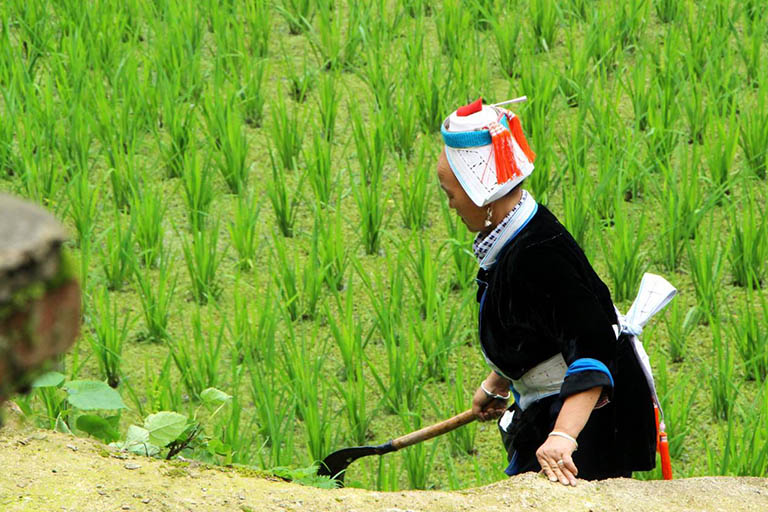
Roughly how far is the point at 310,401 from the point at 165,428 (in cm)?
38

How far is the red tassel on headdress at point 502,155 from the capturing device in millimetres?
1655

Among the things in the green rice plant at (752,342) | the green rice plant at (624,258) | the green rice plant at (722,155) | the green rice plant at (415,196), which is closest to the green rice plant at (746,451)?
the green rice plant at (752,342)

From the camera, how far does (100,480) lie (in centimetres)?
158

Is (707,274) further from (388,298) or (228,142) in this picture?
(228,142)

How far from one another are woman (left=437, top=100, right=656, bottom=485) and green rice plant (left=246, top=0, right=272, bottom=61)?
7.82ft

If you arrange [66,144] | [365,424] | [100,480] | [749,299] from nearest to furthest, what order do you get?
1. [100,480]
2. [365,424]
3. [749,299]
4. [66,144]

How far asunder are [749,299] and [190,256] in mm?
1516

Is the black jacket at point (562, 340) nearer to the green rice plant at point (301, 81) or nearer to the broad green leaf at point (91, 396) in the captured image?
the broad green leaf at point (91, 396)

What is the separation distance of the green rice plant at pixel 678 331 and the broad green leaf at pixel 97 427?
1.43 metres

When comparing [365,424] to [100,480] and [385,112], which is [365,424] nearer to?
[100,480]

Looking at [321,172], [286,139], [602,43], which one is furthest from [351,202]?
[602,43]

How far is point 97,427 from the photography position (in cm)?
193

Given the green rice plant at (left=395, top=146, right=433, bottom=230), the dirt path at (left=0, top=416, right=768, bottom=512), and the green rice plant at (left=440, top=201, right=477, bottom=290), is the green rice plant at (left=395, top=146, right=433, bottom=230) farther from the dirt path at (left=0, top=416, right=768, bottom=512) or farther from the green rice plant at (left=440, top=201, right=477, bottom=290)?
the dirt path at (left=0, top=416, right=768, bottom=512)

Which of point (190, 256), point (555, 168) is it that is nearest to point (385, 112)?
point (555, 168)
